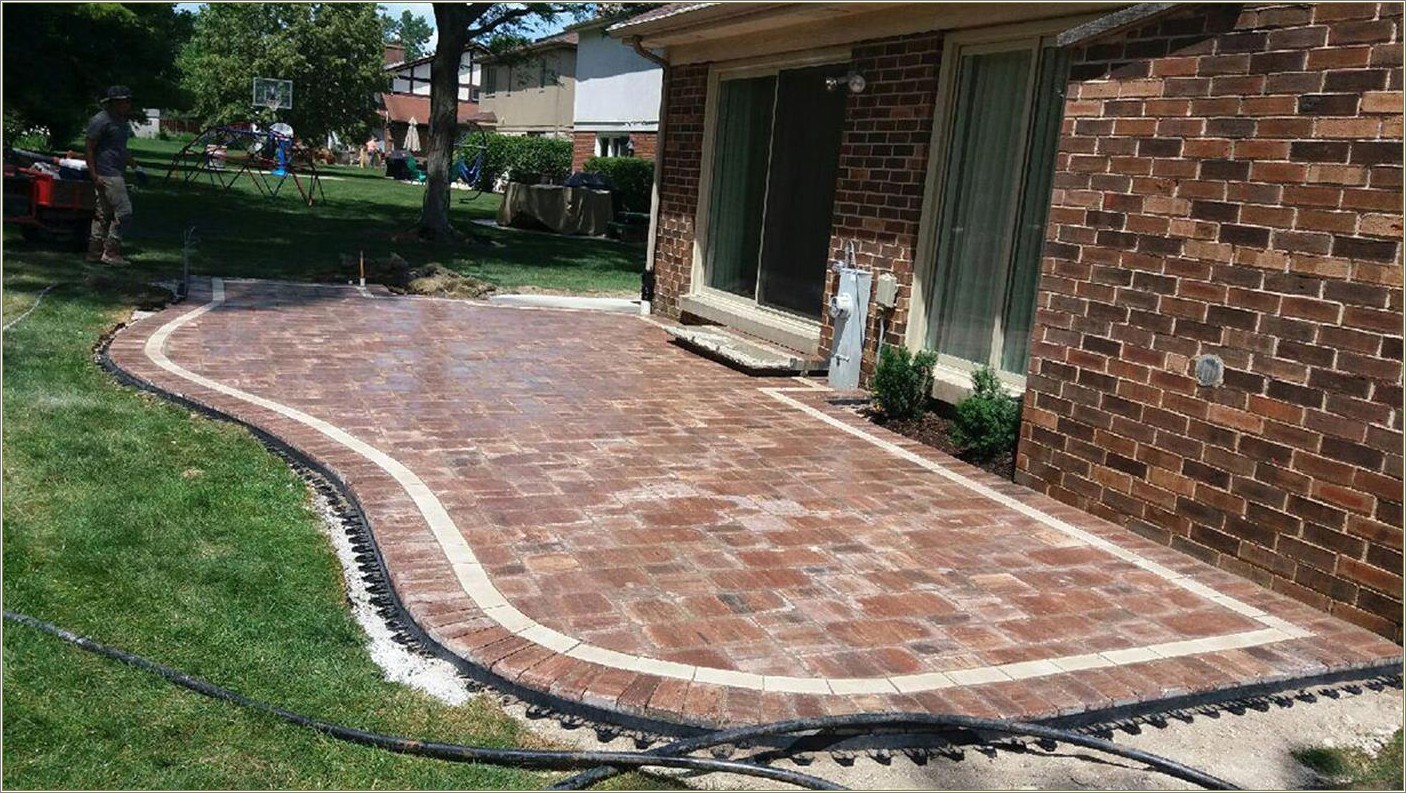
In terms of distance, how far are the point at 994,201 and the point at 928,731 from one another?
4819mm

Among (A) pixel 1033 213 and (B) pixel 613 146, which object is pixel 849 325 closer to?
(A) pixel 1033 213

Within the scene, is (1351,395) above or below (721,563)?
above

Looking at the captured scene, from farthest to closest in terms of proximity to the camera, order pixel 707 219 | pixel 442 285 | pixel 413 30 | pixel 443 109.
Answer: pixel 413 30 < pixel 443 109 < pixel 442 285 < pixel 707 219

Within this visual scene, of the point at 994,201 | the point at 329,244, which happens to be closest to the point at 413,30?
the point at 329,244

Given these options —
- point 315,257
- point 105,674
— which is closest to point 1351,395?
point 105,674

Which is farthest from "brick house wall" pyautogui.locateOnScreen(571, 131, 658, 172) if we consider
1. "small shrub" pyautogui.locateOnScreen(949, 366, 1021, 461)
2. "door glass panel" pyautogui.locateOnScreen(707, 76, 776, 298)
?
"small shrub" pyautogui.locateOnScreen(949, 366, 1021, 461)

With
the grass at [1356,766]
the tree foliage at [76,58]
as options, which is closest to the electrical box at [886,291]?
the grass at [1356,766]

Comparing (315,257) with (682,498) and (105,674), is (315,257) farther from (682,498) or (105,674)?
(105,674)

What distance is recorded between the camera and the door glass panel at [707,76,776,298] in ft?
34.2

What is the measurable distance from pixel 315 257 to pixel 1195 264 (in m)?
12.3

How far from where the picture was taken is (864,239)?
859 centimetres

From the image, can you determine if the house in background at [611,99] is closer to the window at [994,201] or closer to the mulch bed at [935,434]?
the window at [994,201]

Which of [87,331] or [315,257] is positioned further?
[315,257]

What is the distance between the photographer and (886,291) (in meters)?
8.20
